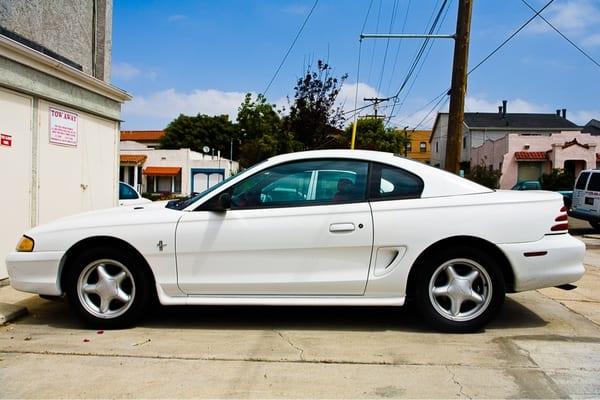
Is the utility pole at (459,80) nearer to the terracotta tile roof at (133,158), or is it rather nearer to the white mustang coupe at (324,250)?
the white mustang coupe at (324,250)

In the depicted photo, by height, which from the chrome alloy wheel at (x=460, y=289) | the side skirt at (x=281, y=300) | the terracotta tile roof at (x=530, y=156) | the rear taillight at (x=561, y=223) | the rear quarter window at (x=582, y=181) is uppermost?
the terracotta tile roof at (x=530, y=156)

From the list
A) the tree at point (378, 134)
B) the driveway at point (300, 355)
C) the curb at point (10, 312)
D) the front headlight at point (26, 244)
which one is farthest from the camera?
the tree at point (378, 134)

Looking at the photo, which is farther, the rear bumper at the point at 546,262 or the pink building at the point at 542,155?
the pink building at the point at 542,155

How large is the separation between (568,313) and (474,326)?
1.47 m

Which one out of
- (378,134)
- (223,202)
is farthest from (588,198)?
(378,134)

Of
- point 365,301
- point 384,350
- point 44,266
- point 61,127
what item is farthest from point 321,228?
point 61,127

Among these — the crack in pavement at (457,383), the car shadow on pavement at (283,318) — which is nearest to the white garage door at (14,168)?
the car shadow on pavement at (283,318)

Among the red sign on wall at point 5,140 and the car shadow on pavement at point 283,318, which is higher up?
the red sign on wall at point 5,140

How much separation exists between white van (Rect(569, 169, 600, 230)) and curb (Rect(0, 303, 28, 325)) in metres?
14.5

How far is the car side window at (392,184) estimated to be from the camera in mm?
4750

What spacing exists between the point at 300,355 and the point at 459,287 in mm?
1499

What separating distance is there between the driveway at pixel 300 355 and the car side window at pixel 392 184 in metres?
1.19

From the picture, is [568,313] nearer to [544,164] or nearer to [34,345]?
[34,345]

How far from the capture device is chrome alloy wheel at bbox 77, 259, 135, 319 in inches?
187
